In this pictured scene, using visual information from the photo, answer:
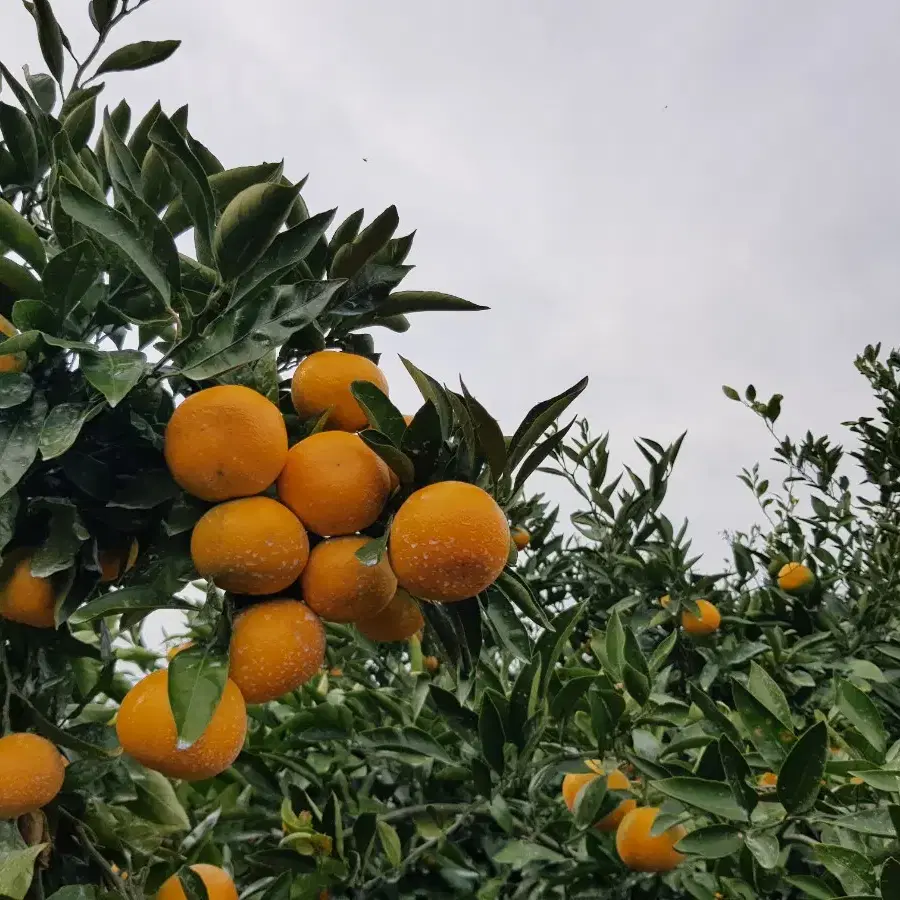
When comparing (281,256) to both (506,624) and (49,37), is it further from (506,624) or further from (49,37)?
(49,37)

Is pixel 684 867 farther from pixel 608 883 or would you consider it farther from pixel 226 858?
pixel 226 858

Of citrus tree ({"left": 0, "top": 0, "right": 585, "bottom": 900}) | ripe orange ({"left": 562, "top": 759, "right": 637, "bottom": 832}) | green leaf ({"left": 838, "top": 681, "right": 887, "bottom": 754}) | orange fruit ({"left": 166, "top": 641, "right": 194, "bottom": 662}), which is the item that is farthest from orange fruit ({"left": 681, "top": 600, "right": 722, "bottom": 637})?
orange fruit ({"left": 166, "top": 641, "right": 194, "bottom": 662})

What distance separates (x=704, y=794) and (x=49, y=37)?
117cm

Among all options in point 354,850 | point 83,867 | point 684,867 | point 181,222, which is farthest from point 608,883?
point 181,222

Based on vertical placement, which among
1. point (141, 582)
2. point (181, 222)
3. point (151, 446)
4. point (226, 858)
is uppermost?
point (181, 222)

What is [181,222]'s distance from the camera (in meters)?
0.90

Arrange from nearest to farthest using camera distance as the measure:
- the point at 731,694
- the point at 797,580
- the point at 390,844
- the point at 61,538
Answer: the point at 61,538
the point at 390,844
the point at 731,694
the point at 797,580

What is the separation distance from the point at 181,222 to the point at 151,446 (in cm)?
29

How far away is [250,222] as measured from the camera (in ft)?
2.19

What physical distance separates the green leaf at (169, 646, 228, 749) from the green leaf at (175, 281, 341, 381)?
8.9 inches

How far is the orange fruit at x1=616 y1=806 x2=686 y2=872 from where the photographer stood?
3.51 feet

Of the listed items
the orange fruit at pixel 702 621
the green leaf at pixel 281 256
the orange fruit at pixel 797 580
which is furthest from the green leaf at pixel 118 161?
the orange fruit at pixel 797 580

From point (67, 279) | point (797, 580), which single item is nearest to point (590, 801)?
point (67, 279)

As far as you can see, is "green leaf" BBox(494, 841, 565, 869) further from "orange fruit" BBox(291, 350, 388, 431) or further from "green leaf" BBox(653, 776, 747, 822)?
"orange fruit" BBox(291, 350, 388, 431)
